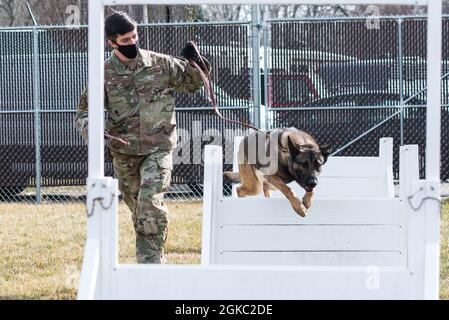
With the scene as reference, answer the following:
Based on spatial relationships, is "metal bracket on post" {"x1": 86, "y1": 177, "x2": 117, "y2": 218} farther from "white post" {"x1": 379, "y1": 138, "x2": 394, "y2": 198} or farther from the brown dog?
"white post" {"x1": 379, "y1": 138, "x2": 394, "y2": 198}

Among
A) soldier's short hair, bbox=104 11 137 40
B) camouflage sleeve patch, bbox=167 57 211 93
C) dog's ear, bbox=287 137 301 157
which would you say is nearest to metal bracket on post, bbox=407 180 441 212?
dog's ear, bbox=287 137 301 157

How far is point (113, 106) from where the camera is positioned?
637 cm

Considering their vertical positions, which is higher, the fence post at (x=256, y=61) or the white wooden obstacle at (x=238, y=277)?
the fence post at (x=256, y=61)

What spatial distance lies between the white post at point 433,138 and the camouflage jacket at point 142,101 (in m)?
2.52

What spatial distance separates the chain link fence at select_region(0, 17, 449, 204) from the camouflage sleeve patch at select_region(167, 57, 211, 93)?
241 inches

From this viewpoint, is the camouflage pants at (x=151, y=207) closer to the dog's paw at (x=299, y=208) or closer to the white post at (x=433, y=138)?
the dog's paw at (x=299, y=208)

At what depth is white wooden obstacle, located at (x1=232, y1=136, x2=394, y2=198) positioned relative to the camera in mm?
7695

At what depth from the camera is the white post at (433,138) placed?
407 cm

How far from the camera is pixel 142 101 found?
634 cm

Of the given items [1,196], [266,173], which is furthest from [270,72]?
[266,173]

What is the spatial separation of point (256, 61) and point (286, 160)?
596 cm

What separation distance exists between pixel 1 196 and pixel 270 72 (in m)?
4.24

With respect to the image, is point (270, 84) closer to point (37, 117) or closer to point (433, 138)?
point (37, 117)

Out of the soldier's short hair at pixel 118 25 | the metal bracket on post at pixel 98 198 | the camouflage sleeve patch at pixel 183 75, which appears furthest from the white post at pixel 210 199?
the metal bracket on post at pixel 98 198
